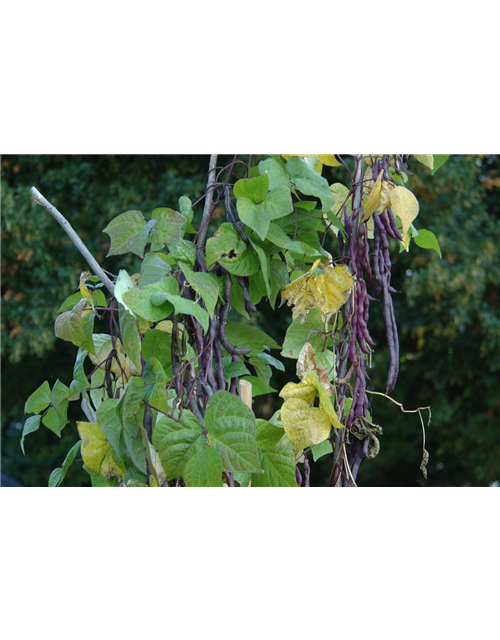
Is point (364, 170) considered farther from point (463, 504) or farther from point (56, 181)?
point (56, 181)

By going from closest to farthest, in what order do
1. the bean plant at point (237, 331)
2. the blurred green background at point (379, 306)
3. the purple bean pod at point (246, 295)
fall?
1. the bean plant at point (237, 331)
2. the purple bean pod at point (246, 295)
3. the blurred green background at point (379, 306)

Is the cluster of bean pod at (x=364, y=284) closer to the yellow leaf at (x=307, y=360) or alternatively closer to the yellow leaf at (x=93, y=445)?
the yellow leaf at (x=307, y=360)

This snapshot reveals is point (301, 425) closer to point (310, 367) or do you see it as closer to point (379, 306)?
point (310, 367)

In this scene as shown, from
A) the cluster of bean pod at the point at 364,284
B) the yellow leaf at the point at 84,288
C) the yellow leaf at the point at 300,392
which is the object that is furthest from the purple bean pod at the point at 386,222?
the yellow leaf at the point at 84,288

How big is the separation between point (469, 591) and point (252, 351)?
382 mm

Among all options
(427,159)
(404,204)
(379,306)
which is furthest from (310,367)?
(379,306)

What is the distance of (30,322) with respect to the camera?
4.03m

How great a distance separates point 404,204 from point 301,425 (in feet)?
0.90

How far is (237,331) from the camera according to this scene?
88 centimetres

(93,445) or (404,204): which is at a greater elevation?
(404,204)

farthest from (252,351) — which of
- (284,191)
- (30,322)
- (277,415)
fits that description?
(30,322)

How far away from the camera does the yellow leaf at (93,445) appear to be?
0.84 m

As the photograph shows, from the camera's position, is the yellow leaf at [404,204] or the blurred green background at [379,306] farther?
the blurred green background at [379,306]

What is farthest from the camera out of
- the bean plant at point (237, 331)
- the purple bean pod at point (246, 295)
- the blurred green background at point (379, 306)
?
the blurred green background at point (379, 306)
